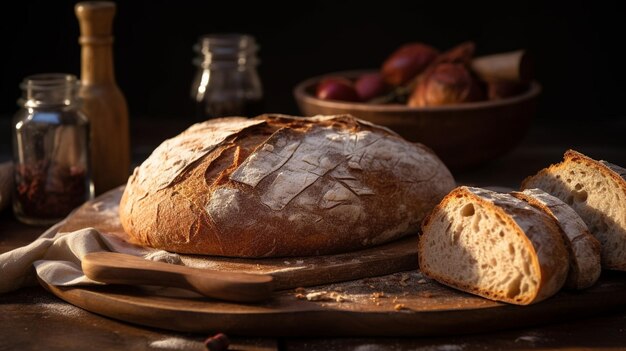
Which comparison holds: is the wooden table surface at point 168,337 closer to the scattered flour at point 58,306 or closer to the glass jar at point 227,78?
the scattered flour at point 58,306

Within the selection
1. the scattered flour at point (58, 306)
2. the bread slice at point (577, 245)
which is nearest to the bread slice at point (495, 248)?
the bread slice at point (577, 245)

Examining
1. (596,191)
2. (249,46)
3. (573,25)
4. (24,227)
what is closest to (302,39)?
(249,46)

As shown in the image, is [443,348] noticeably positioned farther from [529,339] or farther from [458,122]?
[458,122]

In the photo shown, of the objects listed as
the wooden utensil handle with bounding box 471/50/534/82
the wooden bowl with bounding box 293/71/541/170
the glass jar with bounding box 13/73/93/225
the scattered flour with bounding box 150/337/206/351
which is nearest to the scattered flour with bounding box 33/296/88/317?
the scattered flour with bounding box 150/337/206/351

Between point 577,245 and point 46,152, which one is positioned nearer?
point 577,245

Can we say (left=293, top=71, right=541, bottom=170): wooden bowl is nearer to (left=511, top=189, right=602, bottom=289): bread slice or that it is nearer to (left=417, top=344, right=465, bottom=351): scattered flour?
(left=511, top=189, right=602, bottom=289): bread slice

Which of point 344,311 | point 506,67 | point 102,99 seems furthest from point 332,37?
point 344,311
